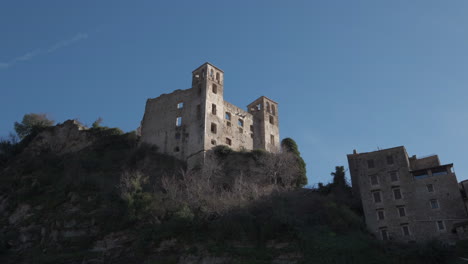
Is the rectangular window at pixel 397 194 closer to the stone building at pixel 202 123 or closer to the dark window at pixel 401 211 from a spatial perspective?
the dark window at pixel 401 211

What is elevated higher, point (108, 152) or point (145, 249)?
point (108, 152)

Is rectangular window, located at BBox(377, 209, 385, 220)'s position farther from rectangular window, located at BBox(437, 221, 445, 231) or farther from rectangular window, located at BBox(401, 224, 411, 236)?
rectangular window, located at BBox(437, 221, 445, 231)

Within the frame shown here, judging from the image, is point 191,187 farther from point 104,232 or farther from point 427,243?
point 427,243

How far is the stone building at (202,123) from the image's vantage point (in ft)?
158

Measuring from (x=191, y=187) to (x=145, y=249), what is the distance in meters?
7.06

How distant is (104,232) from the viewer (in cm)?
3609

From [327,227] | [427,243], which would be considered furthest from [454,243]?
[327,227]

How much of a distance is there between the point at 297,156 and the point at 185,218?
61.4 ft

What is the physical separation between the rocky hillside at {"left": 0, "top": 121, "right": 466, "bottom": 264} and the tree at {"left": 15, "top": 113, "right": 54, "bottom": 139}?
36.4 feet

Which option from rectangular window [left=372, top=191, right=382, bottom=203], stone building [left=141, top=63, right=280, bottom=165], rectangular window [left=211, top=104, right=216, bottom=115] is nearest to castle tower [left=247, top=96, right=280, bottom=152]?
stone building [left=141, top=63, right=280, bottom=165]

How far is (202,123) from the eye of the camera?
4806 cm

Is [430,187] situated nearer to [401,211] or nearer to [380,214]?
[401,211]

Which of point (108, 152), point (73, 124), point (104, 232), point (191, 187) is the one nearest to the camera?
point (104, 232)

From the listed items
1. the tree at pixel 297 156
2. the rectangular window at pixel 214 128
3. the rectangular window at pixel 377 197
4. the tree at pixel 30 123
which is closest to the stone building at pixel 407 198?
the rectangular window at pixel 377 197
